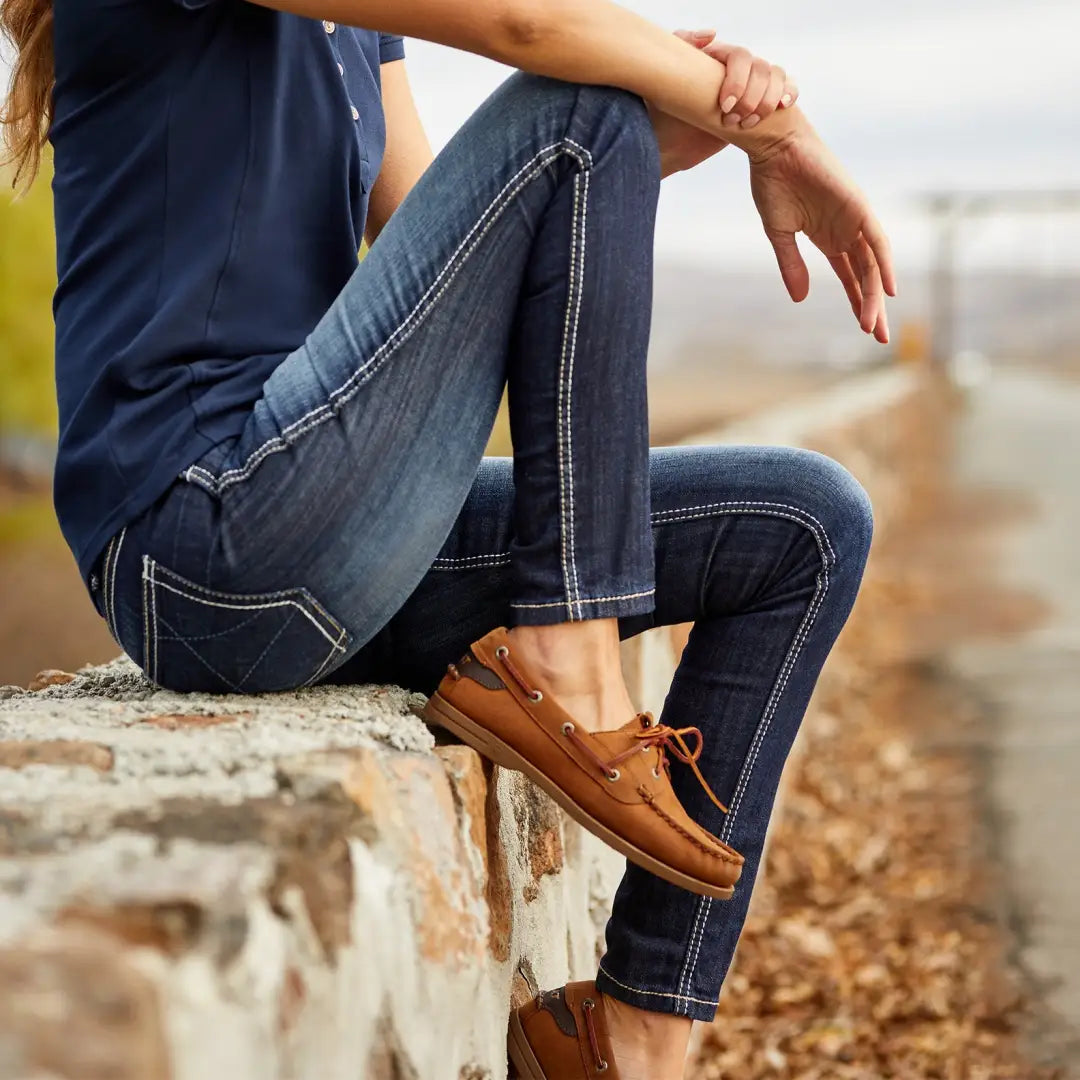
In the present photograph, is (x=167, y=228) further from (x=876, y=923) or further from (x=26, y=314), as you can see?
(x=26, y=314)

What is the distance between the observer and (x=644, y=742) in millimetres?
1294

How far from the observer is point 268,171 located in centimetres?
129

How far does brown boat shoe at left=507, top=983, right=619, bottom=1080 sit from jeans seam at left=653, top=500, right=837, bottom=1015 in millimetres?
99

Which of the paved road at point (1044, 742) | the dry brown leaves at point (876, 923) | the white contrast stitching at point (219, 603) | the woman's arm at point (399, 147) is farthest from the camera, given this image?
the paved road at point (1044, 742)

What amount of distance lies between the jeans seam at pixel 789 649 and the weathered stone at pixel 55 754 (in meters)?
0.59

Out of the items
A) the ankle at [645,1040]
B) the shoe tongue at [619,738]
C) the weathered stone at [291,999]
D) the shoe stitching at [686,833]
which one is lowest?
the ankle at [645,1040]

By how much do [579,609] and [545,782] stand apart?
168 millimetres

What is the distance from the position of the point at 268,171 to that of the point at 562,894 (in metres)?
0.99

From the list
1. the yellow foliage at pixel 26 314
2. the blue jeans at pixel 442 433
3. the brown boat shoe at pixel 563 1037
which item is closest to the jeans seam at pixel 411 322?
the blue jeans at pixel 442 433

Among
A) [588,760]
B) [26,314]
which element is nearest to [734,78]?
[588,760]

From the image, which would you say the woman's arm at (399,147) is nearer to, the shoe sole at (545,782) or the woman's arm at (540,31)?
the woman's arm at (540,31)

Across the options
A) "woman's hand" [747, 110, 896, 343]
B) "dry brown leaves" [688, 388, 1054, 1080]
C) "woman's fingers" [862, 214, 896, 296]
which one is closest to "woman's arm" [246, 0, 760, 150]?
"woman's hand" [747, 110, 896, 343]

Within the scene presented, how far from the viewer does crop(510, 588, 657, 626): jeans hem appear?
1267mm

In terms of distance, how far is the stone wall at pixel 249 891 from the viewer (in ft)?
2.86
